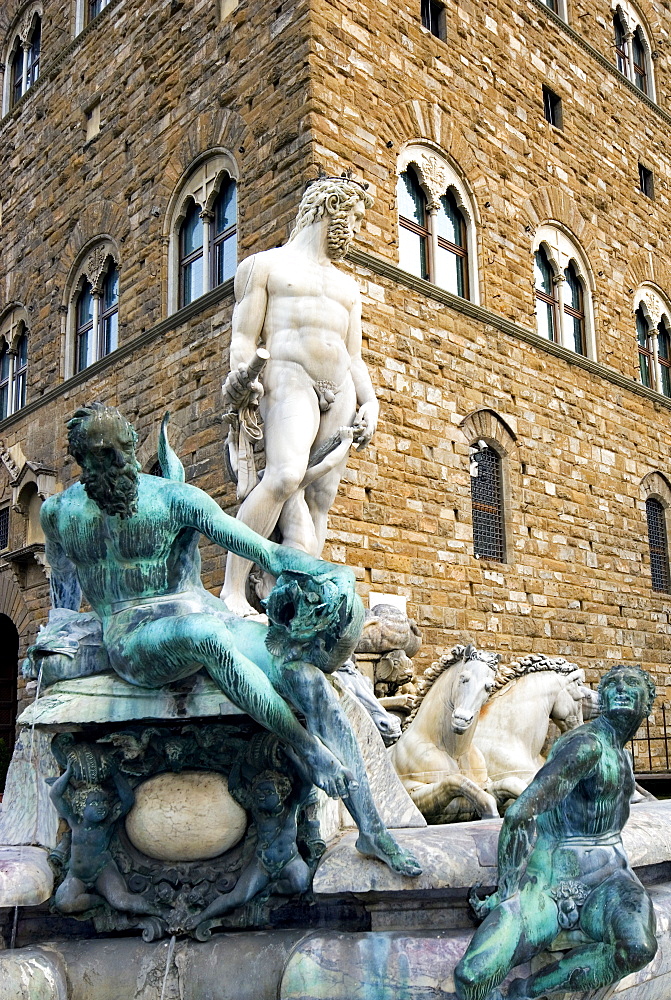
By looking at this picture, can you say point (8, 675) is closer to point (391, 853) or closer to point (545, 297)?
point (545, 297)

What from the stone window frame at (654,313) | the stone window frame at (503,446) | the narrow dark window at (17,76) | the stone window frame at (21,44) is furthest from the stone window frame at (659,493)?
the narrow dark window at (17,76)

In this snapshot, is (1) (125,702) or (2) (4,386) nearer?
(1) (125,702)

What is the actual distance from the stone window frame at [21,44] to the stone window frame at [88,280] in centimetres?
478

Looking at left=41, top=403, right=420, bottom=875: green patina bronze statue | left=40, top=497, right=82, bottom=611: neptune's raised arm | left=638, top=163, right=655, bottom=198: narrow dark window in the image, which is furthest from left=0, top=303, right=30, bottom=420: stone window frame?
left=41, top=403, right=420, bottom=875: green patina bronze statue

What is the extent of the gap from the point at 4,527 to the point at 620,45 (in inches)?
560

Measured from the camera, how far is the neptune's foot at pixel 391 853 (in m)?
2.59

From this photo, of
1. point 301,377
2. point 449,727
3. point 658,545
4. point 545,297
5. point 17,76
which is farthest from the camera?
point 17,76

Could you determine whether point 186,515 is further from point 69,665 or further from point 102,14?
point 102,14

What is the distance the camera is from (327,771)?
102 inches

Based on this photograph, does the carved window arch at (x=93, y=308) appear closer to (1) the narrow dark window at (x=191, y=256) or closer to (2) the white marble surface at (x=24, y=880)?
(1) the narrow dark window at (x=191, y=256)

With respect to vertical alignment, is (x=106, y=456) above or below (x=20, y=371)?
below

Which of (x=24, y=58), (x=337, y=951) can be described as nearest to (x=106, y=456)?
(x=337, y=951)

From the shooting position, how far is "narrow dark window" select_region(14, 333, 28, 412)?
18500 mm

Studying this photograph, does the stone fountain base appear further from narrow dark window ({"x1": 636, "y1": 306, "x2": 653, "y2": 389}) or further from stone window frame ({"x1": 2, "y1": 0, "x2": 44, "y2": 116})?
stone window frame ({"x1": 2, "y1": 0, "x2": 44, "y2": 116})
